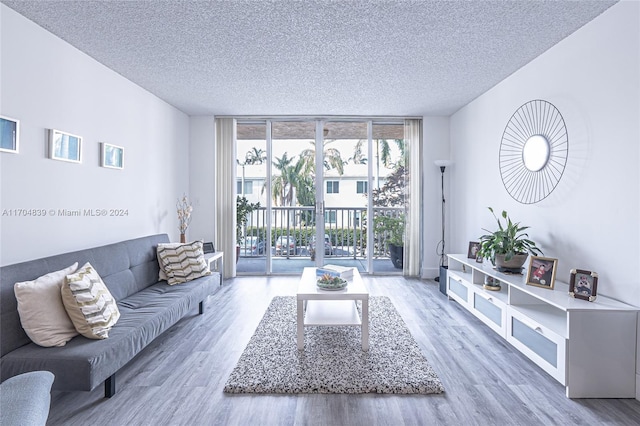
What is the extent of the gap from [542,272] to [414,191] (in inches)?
105

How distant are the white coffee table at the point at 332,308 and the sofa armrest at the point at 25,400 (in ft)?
5.18

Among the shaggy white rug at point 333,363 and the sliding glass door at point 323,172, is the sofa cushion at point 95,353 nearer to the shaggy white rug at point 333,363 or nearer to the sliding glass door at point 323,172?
the shaggy white rug at point 333,363

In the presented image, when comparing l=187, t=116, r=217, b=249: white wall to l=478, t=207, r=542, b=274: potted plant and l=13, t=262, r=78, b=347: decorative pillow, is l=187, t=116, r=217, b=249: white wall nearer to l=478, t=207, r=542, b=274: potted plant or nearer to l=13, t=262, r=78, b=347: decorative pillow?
l=13, t=262, r=78, b=347: decorative pillow

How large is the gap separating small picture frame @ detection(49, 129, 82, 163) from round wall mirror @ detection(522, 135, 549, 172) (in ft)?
13.1

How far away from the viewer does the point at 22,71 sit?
221 centimetres

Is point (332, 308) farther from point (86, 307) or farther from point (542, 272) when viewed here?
point (86, 307)

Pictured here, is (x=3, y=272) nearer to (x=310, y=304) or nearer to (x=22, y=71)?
(x=22, y=71)

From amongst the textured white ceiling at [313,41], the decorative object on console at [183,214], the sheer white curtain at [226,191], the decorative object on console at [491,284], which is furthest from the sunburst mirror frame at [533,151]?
the decorative object on console at [183,214]

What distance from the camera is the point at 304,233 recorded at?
5832mm

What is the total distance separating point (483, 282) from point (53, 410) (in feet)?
11.7

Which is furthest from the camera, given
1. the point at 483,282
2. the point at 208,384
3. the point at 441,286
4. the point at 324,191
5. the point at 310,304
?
the point at 324,191

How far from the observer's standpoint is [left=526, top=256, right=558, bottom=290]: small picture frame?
2421mm

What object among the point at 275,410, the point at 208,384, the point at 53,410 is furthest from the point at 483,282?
the point at 53,410

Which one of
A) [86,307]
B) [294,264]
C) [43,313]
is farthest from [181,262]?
[294,264]
